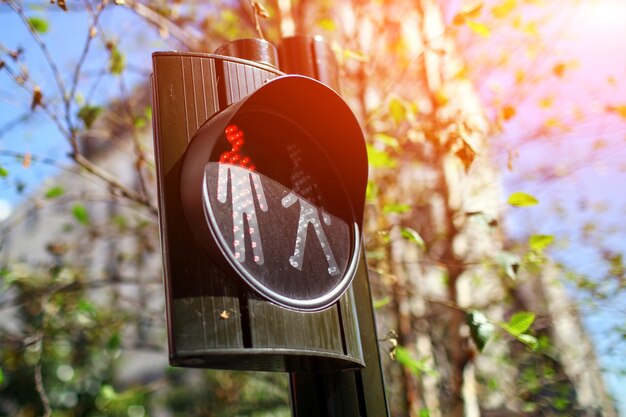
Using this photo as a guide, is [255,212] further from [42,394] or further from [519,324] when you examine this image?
[42,394]

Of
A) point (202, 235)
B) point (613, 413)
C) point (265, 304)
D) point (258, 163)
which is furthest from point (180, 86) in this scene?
point (613, 413)

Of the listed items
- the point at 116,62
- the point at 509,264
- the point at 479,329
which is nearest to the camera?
the point at 479,329

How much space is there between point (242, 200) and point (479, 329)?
4.79 ft

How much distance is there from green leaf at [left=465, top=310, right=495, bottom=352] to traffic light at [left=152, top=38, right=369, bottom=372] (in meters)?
0.98

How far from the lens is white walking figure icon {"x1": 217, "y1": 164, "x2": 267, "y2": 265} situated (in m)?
1.34

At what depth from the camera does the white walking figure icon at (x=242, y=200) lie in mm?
1336

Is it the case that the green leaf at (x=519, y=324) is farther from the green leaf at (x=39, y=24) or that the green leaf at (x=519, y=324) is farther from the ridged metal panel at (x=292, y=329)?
the green leaf at (x=39, y=24)

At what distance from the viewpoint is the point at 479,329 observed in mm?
2463

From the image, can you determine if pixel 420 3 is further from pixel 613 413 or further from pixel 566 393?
pixel 613 413

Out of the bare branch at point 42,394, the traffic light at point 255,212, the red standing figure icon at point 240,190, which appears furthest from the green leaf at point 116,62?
the red standing figure icon at point 240,190

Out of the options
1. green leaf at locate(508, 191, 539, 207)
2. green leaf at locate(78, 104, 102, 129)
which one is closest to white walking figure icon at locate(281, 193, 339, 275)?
green leaf at locate(508, 191, 539, 207)

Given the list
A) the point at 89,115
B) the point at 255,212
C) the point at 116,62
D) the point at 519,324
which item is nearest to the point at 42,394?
the point at 89,115

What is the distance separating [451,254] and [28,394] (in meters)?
7.95

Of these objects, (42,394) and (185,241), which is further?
(42,394)
